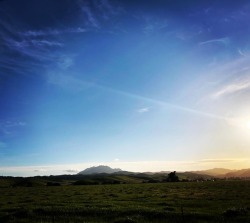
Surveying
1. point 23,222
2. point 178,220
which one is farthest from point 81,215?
point 178,220

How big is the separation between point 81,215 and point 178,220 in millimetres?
9585

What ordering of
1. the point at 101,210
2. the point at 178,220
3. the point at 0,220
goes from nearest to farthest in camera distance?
the point at 178,220 → the point at 0,220 → the point at 101,210

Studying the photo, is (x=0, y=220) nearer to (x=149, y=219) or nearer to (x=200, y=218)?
(x=149, y=219)

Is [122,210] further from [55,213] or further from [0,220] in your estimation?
[0,220]

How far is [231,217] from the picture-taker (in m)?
26.5

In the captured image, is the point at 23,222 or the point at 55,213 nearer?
the point at 23,222

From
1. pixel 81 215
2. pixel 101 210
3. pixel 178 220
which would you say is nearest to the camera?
pixel 178 220

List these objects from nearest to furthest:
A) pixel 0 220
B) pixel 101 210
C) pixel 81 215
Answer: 1. pixel 0 220
2. pixel 81 215
3. pixel 101 210

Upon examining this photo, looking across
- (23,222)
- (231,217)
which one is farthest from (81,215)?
(231,217)

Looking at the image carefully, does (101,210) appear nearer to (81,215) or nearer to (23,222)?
(81,215)

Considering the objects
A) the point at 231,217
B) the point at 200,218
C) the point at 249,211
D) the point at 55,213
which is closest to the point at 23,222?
the point at 55,213

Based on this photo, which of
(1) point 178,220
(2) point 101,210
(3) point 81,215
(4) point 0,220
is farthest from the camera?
(2) point 101,210

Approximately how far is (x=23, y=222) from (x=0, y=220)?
279cm

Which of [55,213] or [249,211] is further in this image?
[55,213]
